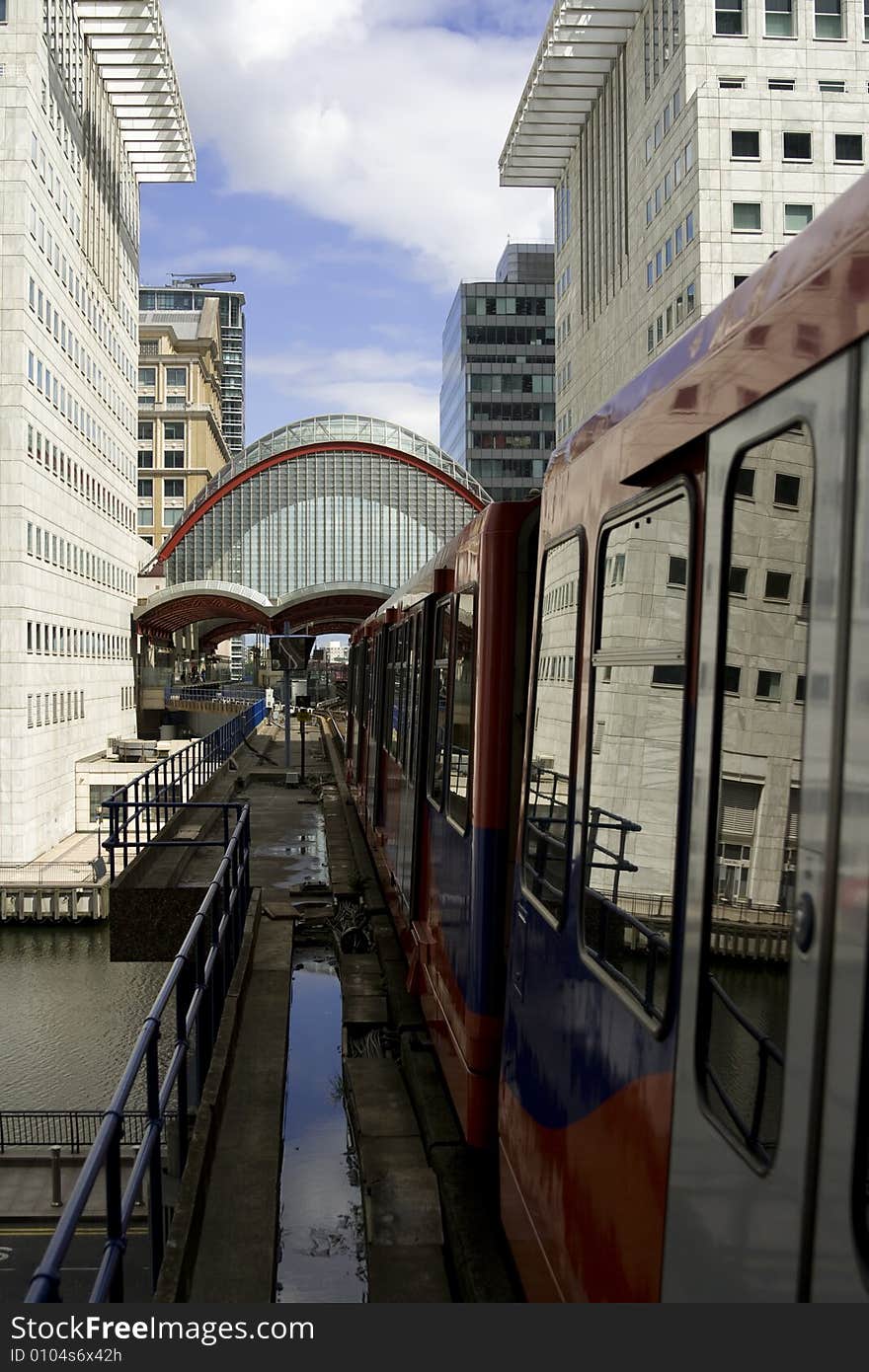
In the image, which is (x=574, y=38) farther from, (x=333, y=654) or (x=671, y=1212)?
(x=333, y=654)

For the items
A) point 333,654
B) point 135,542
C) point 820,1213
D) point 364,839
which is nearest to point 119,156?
point 135,542

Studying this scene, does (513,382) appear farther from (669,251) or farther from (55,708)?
(55,708)

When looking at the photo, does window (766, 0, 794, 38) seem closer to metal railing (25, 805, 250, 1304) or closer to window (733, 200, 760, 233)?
window (733, 200, 760, 233)

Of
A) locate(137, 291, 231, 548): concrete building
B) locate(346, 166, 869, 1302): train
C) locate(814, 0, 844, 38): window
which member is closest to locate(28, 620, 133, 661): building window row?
locate(814, 0, 844, 38): window

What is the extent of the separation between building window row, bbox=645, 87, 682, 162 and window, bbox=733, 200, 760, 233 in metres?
4.64

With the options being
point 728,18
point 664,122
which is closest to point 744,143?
point 728,18

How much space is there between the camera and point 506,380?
103 meters

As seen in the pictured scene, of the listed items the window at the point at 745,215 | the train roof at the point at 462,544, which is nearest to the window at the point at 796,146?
the window at the point at 745,215

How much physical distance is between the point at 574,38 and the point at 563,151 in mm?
10724

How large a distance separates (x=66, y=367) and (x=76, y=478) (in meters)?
4.66

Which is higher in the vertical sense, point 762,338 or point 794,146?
point 794,146

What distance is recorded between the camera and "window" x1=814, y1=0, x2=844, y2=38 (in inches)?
1529

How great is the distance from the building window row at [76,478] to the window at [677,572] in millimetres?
42440

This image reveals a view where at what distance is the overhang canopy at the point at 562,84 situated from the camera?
43938 mm
